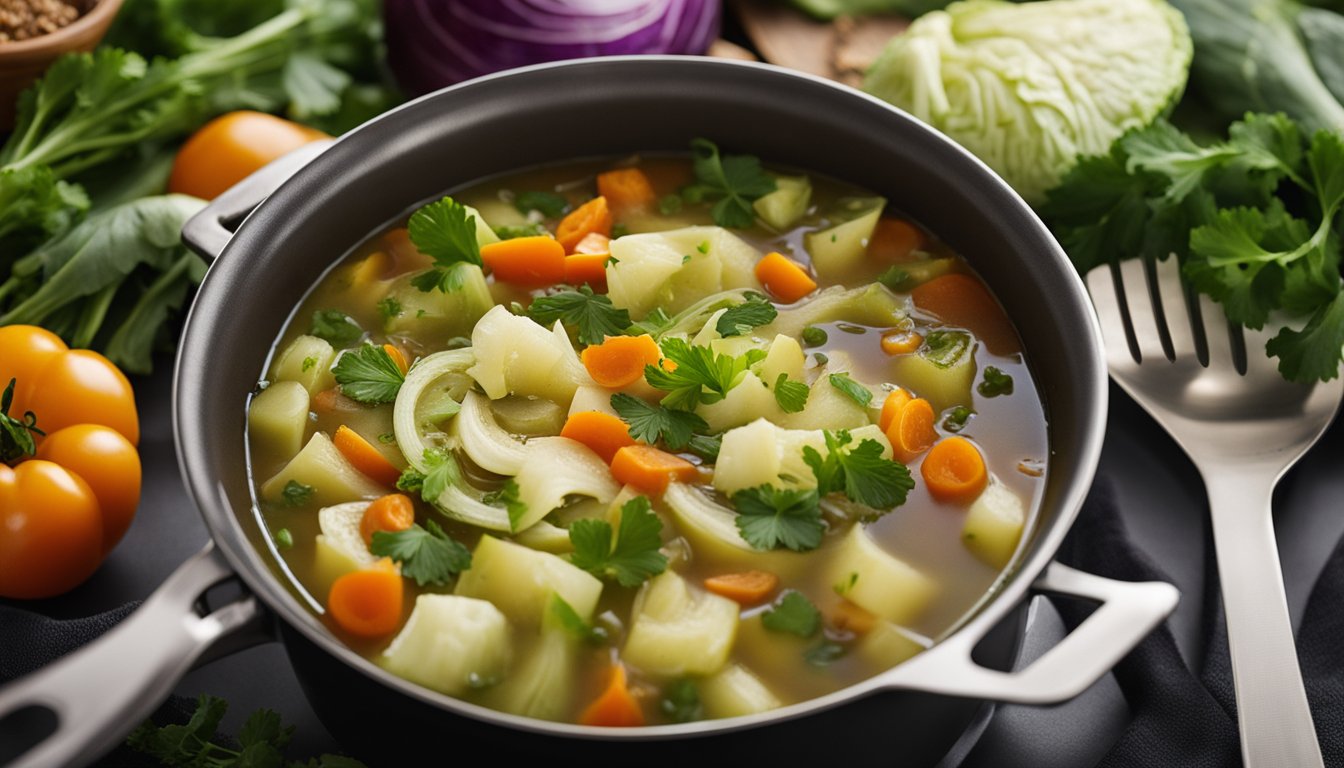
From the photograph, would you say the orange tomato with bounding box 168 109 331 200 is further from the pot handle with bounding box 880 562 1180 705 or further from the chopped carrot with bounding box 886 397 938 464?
the pot handle with bounding box 880 562 1180 705

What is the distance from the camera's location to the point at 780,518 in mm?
2525

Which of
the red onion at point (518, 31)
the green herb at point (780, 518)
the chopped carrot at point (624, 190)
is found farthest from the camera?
the red onion at point (518, 31)

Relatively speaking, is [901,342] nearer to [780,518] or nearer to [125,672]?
[780,518]

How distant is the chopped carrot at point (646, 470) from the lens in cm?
261

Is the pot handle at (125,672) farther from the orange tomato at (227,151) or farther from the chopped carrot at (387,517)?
the orange tomato at (227,151)

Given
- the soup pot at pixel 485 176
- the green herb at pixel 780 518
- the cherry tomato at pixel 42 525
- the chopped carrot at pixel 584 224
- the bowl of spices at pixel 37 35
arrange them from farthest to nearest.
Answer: the bowl of spices at pixel 37 35, the chopped carrot at pixel 584 224, the cherry tomato at pixel 42 525, the green herb at pixel 780 518, the soup pot at pixel 485 176

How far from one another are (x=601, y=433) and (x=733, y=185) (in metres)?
0.94

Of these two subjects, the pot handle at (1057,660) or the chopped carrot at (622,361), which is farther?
the chopped carrot at (622,361)

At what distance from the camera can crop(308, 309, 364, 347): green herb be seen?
119 inches

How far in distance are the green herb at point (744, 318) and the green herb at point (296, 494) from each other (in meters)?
0.95

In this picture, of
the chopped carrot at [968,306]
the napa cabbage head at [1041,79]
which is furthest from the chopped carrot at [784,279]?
the napa cabbage head at [1041,79]

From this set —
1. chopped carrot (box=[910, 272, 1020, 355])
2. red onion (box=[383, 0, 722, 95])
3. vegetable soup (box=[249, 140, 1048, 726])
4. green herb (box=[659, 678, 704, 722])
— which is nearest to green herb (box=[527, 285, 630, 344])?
vegetable soup (box=[249, 140, 1048, 726])

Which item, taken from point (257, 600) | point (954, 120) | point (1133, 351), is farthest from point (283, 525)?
point (954, 120)

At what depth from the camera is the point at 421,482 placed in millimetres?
2627
